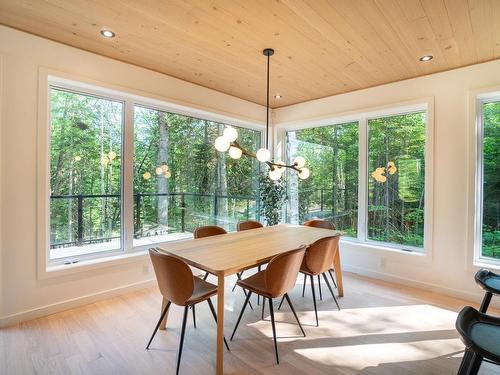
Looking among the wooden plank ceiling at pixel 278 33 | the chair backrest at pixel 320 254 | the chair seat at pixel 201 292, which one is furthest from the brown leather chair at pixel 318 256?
the wooden plank ceiling at pixel 278 33

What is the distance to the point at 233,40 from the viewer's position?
9.17 ft

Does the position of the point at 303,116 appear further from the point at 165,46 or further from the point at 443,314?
the point at 443,314

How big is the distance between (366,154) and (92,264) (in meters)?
4.12

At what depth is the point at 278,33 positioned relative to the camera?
8.68ft

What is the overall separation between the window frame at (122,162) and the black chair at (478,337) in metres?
3.32

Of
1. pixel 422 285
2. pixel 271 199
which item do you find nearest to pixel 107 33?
pixel 271 199

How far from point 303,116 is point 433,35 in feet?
8.14

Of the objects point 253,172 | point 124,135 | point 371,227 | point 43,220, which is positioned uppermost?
point 124,135

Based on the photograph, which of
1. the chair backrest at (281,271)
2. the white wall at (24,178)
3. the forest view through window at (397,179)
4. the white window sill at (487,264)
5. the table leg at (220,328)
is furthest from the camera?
the forest view through window at (397,179)

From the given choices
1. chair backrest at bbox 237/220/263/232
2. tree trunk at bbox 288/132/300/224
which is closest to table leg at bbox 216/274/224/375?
chair backrest at bbox 237/220/263/232

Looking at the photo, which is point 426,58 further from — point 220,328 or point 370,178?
point 220,328

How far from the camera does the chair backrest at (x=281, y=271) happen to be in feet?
7.16

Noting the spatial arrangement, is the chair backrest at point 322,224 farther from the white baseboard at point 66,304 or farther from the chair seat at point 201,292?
the white baseboard at point 66,304

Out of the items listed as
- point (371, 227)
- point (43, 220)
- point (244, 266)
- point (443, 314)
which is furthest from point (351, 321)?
point (43, 220)
